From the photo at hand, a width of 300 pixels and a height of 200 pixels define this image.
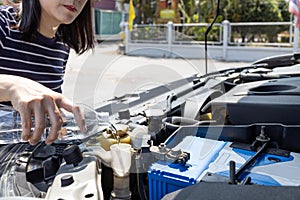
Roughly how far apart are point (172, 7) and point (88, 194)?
12.2 m

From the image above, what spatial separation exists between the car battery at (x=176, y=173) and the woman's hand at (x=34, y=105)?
0.26 m

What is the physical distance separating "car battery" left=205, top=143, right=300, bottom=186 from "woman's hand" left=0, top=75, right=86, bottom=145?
1.34 ft

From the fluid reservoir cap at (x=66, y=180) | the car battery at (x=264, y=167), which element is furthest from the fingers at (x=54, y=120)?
the car battery at (x=264, y=167)

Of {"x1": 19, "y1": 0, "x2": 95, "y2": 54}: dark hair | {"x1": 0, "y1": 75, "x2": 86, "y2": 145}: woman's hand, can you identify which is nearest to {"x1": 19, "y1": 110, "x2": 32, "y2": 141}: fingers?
{"x1": 0, "y1": 75, "x2": 86, "y2": 145}: woman's hand

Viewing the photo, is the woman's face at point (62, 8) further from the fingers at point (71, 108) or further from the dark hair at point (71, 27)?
the fingers at point (71, 108)

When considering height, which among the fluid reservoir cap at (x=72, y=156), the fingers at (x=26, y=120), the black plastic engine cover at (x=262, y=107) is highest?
the fingers at (x=26, y=120)

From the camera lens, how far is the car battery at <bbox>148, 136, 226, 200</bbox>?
0.86 meters

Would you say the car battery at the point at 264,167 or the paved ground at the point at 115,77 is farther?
the paved ground at the point at 115,77

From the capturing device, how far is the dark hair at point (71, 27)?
1175 mm

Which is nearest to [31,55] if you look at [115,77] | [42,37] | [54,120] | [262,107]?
[42,37]

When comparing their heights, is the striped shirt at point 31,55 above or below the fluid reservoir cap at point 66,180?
above

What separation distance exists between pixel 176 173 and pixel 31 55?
752mm

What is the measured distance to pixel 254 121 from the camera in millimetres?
1125

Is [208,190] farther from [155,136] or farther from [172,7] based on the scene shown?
[172,7]
